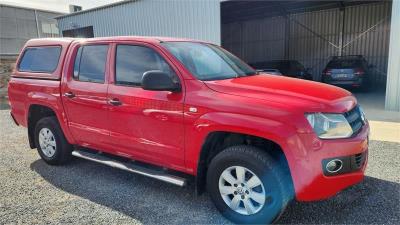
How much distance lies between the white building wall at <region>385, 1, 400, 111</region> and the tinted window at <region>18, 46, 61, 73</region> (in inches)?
338

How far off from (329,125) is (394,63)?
7.69m

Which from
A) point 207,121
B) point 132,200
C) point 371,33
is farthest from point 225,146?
point 371,33

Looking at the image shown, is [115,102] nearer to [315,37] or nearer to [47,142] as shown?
[47,142]

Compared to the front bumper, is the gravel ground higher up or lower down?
lower down

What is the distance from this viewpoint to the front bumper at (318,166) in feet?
9.12

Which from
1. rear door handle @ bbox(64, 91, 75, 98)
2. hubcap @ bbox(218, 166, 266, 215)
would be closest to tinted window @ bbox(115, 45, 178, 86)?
rear door handle @ bbox(64, 91, 75, 98)

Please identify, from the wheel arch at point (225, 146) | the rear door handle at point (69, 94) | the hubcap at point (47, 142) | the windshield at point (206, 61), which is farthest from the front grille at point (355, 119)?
the hubcap at point (47, 142)

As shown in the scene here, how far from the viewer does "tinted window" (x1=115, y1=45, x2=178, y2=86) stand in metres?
3.75

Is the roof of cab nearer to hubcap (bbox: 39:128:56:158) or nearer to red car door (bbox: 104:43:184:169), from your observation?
red car door (bbox: 104:43:184:169)

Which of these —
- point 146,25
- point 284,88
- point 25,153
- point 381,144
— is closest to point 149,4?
point 146,25

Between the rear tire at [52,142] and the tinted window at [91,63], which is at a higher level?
the tinted window at [91,63]

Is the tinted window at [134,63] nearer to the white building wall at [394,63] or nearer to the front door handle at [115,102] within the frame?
the front door handle at [115,102]

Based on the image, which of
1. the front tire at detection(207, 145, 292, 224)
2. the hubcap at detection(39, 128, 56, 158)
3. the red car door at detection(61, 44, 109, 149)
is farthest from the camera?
the hubcap at detection(39, 128, 56, 158)

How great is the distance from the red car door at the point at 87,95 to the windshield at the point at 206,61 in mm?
999
